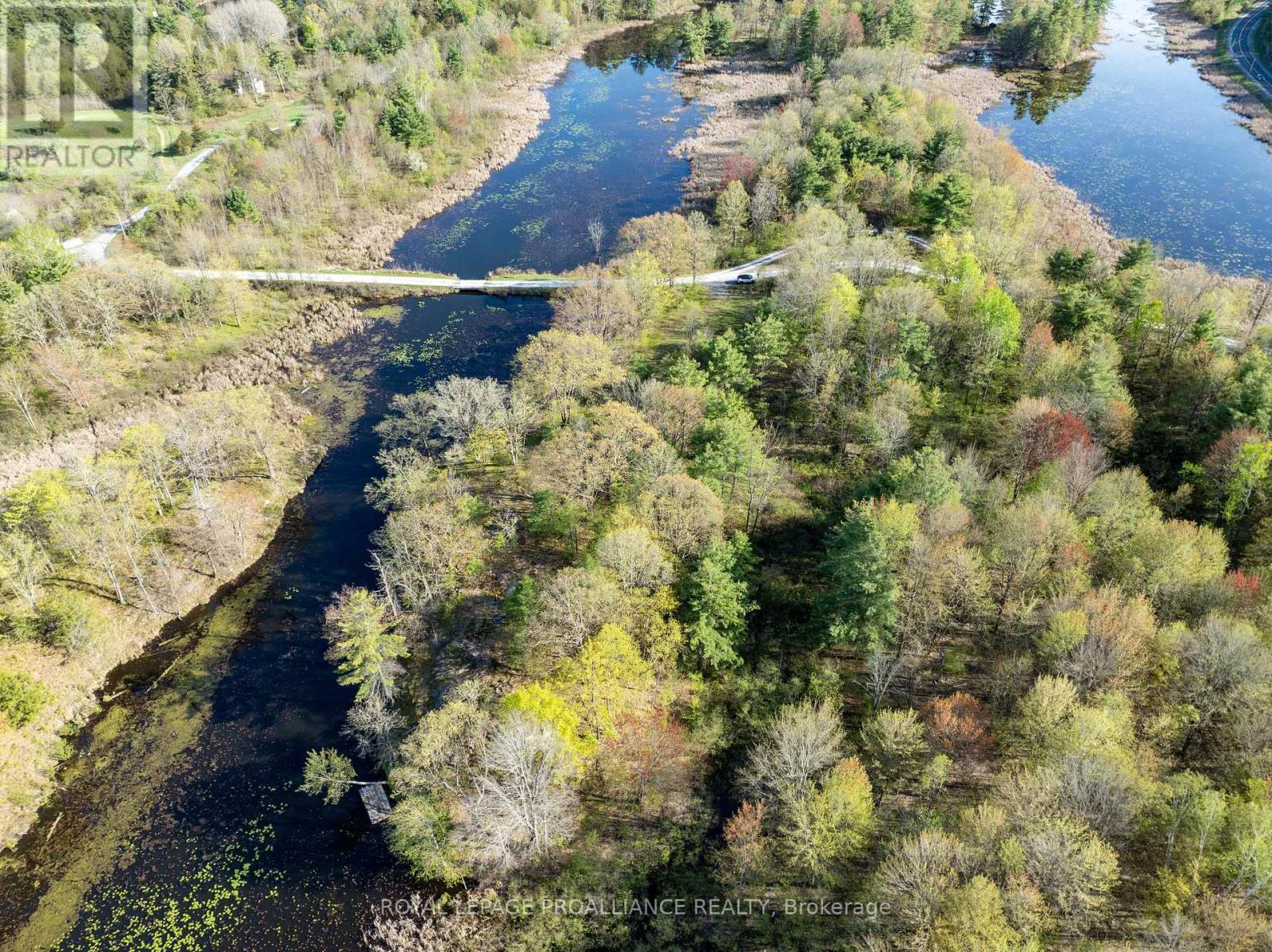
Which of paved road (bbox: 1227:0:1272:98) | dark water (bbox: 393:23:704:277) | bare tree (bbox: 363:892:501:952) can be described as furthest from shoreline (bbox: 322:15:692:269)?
paved road (bbox: 1227:0:1272:98)

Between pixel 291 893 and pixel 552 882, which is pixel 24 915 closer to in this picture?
pixel 291 893

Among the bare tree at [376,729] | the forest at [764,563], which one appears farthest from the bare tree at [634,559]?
the bare tree at [376,729]

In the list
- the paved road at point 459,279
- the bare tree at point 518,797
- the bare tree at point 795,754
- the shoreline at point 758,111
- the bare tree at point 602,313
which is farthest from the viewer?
the shoreline at point 758,111

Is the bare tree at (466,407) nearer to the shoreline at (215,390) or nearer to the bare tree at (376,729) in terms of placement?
the shoreline at (215,390)

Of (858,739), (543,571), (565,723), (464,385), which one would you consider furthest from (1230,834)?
(464,385)

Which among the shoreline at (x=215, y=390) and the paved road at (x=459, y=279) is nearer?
the shoreline at (x=215, y=390)

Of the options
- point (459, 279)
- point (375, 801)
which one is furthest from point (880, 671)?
point (459, 279)

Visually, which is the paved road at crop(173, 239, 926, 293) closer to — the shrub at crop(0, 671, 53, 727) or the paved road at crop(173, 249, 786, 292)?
the paved road at crop(173, 249, 786, 292)
